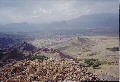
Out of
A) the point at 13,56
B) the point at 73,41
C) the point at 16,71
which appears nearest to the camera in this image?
the point at 16,71

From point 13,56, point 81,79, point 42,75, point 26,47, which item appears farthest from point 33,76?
point 26,47

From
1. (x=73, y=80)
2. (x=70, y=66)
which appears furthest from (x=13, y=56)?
(x=73, y=80)

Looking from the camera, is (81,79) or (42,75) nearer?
(81,79)

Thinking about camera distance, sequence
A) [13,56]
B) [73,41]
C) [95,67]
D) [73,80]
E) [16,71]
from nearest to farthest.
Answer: [73,80] → [16,71] → [95,67] → [13,56] → [73,41]

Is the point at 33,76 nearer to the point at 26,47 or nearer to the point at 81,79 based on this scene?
the point at 81,79

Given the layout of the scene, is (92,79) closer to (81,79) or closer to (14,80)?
(81,79)

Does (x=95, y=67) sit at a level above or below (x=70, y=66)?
below
